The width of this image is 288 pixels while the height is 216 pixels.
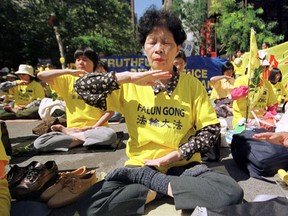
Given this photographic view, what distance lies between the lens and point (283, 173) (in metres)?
2.58

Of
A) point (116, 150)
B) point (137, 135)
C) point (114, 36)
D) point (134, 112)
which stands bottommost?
point (116, 150)

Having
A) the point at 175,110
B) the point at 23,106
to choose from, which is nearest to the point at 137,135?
the point at 175,110

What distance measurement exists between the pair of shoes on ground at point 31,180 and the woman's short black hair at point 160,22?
4.80ft

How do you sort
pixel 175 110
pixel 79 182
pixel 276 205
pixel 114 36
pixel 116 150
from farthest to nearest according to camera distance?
pixel 114 36
pixel 116 150
pixel 79 182
pixel 175 110
pixel 276 205

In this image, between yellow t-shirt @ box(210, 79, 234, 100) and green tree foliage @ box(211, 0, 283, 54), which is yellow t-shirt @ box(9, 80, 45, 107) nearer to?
yellow t-shirt @ box(210, 79, 234, 100)

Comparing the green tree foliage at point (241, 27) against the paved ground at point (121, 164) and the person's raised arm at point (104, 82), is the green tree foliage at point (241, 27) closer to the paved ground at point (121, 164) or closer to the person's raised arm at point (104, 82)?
the paved ground at point (121, 164)

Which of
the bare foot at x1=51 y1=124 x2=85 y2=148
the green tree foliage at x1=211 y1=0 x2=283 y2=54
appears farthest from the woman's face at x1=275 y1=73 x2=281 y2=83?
the green tree foliage at x1=211 y1=0 x2=283 y2=54

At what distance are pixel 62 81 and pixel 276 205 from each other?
8.99 feet

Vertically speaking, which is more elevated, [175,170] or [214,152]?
[175,170]

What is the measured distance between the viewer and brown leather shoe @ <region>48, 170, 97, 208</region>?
227 centimetres

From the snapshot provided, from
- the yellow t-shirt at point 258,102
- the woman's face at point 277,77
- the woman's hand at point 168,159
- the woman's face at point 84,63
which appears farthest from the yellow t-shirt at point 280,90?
the woman's hand at point 168,159

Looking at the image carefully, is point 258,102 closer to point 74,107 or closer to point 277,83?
point 74,107

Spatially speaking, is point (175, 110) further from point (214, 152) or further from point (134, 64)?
point (134, 64)

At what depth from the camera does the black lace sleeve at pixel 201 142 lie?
2.07 meters
